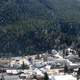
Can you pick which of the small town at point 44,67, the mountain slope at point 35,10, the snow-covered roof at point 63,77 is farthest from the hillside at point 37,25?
the snow-covered roof at point 63,77

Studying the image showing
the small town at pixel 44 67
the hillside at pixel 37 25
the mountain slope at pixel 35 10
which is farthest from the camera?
the mountain slope at pixel 35 10

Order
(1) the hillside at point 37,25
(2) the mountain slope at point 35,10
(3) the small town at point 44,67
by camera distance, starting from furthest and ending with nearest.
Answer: (2) the mountain slope at point 35,10
(1) the hillside at point 37,25
(3) the small town at point 44,67

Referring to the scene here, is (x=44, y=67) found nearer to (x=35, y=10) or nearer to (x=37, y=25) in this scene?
(x=37, y=25)

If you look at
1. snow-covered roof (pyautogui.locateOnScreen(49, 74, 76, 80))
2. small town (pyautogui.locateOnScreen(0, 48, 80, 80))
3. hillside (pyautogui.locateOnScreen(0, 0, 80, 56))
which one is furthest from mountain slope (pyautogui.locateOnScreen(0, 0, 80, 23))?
snow-covered roof (pyautogui.locateOnScreen(49, 74, 76, 80))

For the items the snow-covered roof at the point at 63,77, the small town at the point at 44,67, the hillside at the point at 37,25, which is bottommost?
the small town at the point at 44,67

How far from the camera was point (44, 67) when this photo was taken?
58.1 metres

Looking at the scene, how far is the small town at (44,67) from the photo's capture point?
51.2m

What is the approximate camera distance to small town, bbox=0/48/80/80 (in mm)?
51250

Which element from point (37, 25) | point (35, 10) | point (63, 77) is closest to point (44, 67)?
point (63, 77)

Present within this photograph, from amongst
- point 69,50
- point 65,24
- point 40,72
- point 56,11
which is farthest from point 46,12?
point 40,72

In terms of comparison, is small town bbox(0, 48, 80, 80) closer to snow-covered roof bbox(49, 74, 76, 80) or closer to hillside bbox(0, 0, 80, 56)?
snow-covered roof bbox(49, 74, 76, 80)

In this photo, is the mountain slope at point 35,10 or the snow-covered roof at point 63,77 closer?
the snow-covered roof at point 63,77

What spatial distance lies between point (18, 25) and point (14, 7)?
1186 centimetres

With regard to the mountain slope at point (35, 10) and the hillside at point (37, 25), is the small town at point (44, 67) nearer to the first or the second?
the hillside at point (37, 25)
